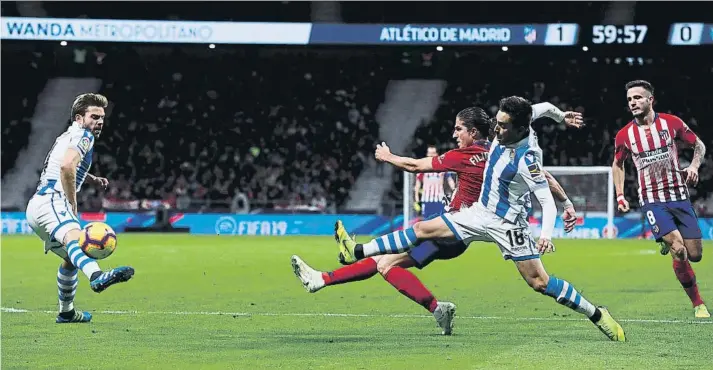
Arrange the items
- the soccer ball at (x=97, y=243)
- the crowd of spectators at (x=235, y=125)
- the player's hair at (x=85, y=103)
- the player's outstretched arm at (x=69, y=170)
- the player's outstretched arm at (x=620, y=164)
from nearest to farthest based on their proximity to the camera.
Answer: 1. the soccer ball at (x=97, y=243)
2. the player's outstretched arm at (x=69, y=170)
3. the player's hair at (x=85, y=103)
4. the player's outstretched arm at (x=620, y=164)
5. the crowd of spectators at (x=235, y=125)

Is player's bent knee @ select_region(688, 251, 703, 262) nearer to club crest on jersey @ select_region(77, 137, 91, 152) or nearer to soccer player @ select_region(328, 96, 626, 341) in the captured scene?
soccer player @ select_region(328, 96, 626, 341)

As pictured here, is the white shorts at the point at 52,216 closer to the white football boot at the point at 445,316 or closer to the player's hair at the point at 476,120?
the white football boot at the point at 445,316

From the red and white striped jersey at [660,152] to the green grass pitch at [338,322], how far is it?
1.20 meters

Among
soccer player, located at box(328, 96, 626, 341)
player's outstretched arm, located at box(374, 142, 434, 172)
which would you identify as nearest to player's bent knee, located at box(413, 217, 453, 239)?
soccer player, located at box(328, 96, 626, 341)

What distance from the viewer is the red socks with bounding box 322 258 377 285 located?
9.56m

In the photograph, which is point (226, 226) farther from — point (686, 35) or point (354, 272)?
point (354, 272)

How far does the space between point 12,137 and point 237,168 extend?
814 centimetres

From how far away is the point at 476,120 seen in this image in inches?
369

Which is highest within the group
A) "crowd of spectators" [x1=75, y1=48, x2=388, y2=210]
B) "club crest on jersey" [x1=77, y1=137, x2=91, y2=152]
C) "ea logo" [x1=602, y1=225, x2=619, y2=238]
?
"crowd of spectators" [x1=75, y1=48, x2=388, y2=210]

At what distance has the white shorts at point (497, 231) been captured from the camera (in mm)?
8836

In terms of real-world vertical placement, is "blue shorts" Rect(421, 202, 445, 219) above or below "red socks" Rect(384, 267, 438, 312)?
above

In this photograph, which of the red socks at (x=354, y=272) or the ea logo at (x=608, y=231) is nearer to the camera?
the red socks at (x=354, y=272)

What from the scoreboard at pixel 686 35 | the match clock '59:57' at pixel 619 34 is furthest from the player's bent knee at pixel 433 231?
the scoreboard at pixel 686 35

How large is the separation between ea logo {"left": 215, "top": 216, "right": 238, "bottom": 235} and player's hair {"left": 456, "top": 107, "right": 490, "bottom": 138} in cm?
2363
